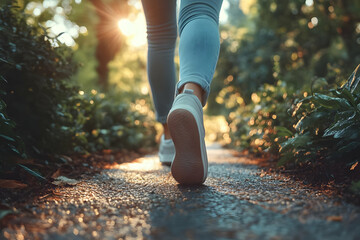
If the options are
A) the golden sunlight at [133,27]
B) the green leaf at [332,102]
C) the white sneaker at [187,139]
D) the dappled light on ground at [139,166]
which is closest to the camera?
the white sneaker at [187,139]

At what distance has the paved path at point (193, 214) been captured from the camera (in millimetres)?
820

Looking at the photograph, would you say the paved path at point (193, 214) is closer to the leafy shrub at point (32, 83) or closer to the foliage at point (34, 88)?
the foliage at point (34, 88)

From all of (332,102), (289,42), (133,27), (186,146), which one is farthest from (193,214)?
(133,27)

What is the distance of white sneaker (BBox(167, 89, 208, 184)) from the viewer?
1338 millimetres

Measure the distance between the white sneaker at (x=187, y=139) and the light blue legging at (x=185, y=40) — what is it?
0.19 m

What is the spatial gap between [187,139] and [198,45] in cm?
50

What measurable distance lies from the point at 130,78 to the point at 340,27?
50.2ft

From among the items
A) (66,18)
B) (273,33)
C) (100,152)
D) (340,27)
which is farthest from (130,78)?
(100,152)

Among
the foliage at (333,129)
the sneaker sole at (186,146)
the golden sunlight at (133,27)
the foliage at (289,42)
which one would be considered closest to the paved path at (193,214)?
the sneaker sole at (186,146)

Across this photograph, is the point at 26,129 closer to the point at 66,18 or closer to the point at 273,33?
the point at 273,33

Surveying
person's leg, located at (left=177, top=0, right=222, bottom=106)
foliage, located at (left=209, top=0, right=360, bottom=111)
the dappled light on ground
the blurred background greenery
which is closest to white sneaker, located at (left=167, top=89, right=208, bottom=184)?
person's leg, located at (left=177, top=0, right=222, bottom=106)

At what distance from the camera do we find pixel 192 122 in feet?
4.40

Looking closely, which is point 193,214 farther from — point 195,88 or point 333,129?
point 333,129

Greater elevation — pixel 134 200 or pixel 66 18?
pixel 66 18
